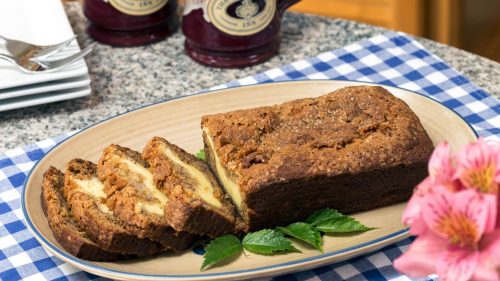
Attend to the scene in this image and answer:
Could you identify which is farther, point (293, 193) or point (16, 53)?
point (16, 53)

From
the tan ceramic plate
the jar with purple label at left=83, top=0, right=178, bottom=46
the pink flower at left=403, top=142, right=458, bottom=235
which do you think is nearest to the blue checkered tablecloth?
the tan ceramic plate

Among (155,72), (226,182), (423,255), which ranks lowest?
(155,72)

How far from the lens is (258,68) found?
2.06 metres

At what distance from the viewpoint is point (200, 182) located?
4.74 ft

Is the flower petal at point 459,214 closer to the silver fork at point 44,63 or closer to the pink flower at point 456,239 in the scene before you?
the pink flower at point 456,239

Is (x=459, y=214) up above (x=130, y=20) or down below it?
above

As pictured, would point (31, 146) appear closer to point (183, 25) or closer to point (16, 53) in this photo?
point (16, 53)

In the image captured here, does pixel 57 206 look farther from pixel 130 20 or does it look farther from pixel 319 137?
pixel 130 20

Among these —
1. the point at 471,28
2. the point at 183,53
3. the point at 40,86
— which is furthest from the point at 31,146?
the point at 471,28

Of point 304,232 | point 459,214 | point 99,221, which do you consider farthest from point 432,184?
point 99,221

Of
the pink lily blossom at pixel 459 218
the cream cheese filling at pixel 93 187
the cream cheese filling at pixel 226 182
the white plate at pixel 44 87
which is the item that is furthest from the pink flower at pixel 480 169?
the white plate at pixel 44 87

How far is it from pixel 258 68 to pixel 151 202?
0.76 meters

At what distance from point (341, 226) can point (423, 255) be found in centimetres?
52

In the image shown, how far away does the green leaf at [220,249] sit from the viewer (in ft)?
4.28
